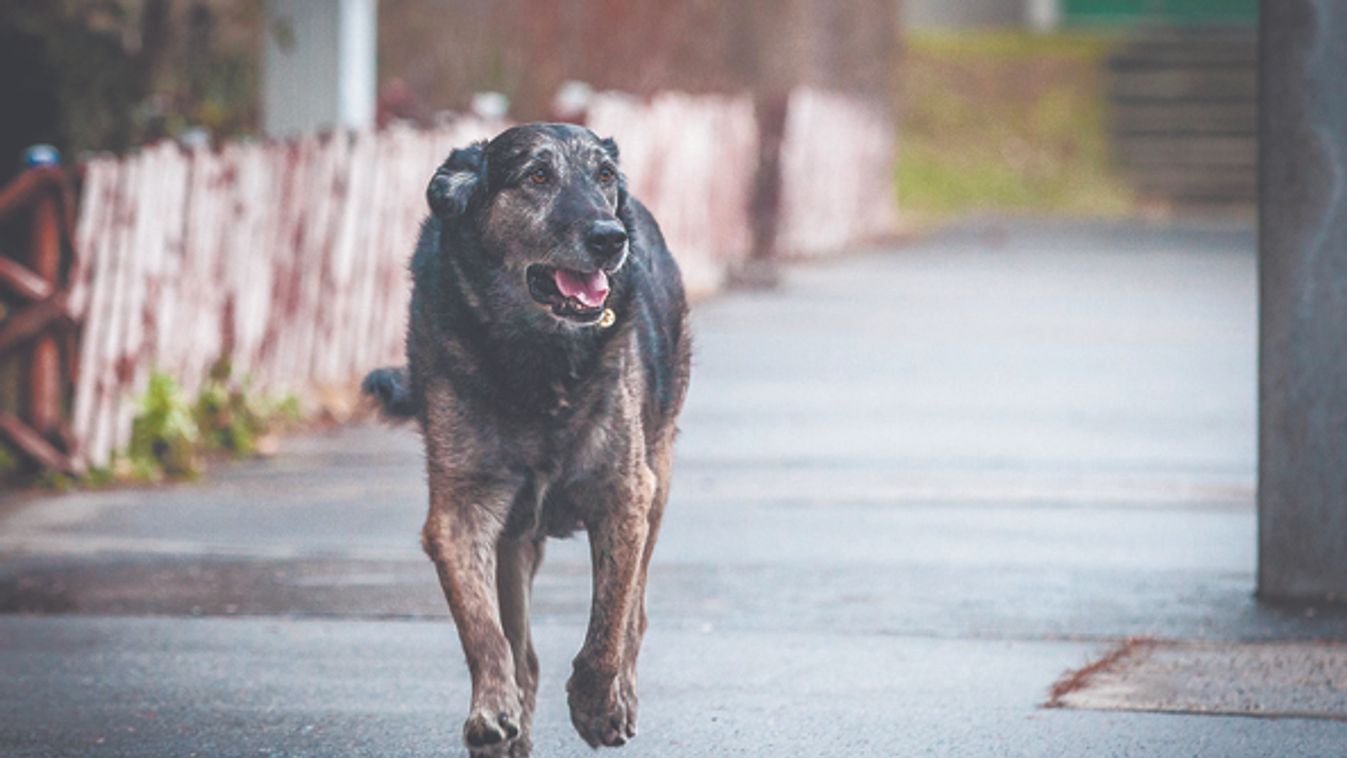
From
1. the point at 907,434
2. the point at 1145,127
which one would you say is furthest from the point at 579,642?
A: the point at 1145,127

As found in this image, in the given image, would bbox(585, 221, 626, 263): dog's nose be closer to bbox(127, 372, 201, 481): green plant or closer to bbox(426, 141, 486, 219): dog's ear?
bbox(426, 141, 486, 219): dog's ear

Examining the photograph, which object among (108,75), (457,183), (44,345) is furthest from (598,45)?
(457,183)

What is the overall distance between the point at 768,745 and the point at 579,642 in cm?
144

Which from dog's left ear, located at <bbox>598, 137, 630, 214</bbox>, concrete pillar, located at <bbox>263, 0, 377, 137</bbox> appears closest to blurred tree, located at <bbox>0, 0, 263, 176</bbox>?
concrete pillar, located at <bbox>263, 0, 377, 137</bbox>

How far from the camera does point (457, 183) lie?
239 inches

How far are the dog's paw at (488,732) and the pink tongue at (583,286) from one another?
3.19 feet

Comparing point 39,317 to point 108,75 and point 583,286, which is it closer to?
point 108,75

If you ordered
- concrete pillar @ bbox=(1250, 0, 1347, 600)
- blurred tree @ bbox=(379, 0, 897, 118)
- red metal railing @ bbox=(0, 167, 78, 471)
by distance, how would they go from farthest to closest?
blurred tree @ bbox=(379, 0, 897, 118) < red metal railing @ bbox=(0, 167, 78, 471) < concrete pillar @ bbox=(1250, 0, 1347, 600)

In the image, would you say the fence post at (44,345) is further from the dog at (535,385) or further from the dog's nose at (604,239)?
the dog's nose at (604,239)

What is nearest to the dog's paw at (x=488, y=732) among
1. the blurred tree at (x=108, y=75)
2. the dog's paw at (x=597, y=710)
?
the dog's paw at (x=597, y=710)

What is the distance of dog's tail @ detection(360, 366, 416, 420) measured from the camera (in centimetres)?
657

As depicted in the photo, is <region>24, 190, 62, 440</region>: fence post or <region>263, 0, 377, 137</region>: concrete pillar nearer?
<region>24, 190, 62, 440</region>: fence post

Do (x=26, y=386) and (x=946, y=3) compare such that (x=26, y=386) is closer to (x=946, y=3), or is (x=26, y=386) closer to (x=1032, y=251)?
(x=1032, y=251)

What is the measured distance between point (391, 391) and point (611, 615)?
96 cm
